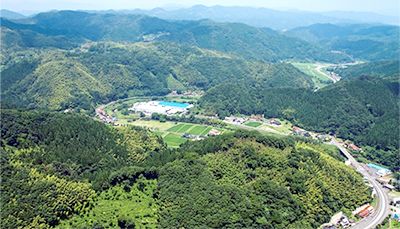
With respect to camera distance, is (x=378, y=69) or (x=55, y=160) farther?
(x=378, y=69)

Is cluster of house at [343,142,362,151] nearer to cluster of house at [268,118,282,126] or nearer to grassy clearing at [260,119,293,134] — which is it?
grassy clearing at [260,119,293,134]

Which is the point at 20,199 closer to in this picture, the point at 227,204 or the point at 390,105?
the point at 227,204

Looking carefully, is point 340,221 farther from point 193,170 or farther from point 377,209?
point 193,170

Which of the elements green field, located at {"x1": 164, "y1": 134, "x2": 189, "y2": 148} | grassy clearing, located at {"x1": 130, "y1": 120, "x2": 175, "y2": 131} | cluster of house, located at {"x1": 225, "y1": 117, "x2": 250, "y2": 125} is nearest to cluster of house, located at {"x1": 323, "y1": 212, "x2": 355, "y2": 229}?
green field, located at {"x1": 164, "y1": 134, "x2": 189, "y2": 148}

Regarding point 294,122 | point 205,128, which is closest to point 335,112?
point 294,122

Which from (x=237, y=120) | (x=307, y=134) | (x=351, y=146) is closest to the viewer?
(x=351, y=146)

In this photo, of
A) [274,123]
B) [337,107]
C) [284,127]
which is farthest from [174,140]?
[337,107]
